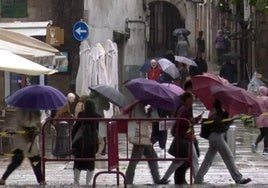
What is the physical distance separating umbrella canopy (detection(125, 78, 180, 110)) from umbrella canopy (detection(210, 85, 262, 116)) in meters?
0.72

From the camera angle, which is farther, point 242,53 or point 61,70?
point 242,53

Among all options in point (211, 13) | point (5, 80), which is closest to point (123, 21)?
point (5, 80)

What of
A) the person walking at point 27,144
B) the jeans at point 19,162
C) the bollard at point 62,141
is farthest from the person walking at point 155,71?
the jeans at point 19,162

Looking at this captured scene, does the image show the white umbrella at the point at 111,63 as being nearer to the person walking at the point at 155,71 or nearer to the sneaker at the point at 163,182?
the person walking at the point at 155,71

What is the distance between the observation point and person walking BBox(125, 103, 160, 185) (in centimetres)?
1512

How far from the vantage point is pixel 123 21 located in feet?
123

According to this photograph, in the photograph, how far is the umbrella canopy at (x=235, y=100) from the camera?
15.3 m

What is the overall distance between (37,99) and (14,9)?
1383 centimetres

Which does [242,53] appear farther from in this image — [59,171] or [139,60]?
[59,171]

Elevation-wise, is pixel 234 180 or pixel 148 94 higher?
pixel 148 94

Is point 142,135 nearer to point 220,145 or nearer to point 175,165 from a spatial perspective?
point 175,165

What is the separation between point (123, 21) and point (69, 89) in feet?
31.0

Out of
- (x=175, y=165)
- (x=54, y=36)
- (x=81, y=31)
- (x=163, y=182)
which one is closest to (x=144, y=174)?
(x=163, y=182)

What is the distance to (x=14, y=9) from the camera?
2916cm
